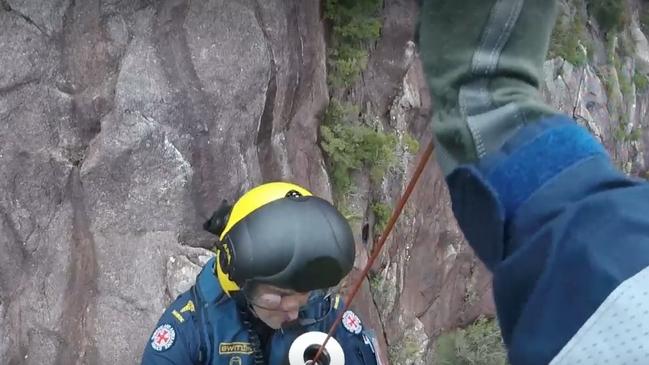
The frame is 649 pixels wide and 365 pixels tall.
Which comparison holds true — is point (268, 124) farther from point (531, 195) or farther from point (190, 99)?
point (531, 195)

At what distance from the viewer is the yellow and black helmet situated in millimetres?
2199

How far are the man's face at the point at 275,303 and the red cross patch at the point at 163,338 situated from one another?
0.84 ft

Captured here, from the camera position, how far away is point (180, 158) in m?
4.13

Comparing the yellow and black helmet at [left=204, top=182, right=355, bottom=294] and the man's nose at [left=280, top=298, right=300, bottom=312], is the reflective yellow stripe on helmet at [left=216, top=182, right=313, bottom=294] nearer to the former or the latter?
the yellow and black helmet at [left=204, top=182, right=355, bottom=294]

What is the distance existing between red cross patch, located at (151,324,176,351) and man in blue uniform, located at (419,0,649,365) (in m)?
1.62

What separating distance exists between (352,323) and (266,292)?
0.34 meters

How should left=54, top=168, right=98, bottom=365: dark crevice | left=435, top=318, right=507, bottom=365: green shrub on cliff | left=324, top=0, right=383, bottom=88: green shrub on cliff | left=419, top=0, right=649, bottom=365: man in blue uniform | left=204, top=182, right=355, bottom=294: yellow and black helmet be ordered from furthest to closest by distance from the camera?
1. left=435, top=318, right=507, bottom=365: green shrub on cliff
2. left=324, top=0, right=383, bottom=88: green shrub on cliff
3. left=54, top=168, right=98, bottom=365: dark crevice
4. left=204, top=182, right=355, bottom=294: yellow and black helmet
5. left=419, top=0, right=649, bottom=365: man in blue uniform

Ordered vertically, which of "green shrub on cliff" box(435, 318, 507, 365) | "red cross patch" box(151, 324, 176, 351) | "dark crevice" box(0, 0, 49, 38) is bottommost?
"green shrub on cliff" box(435, 318, 507, 365)

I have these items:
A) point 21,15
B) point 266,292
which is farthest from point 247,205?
point 21,15

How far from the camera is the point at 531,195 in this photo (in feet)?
2.45

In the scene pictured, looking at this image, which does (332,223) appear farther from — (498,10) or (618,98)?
(618,98)

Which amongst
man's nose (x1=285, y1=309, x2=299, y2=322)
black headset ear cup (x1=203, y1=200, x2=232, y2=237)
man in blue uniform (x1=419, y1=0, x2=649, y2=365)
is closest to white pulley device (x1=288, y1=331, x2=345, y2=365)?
man's nose (x1=285, y1=309, x2=299, y2=322)

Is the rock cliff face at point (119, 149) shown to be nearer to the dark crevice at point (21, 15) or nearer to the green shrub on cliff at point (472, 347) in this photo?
the dark crevice at point (21, 15)

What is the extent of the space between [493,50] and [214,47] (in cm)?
366
